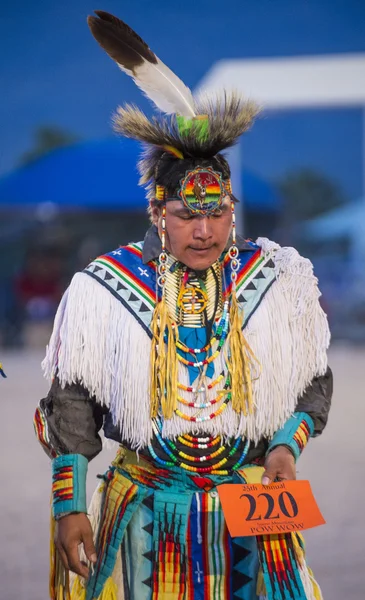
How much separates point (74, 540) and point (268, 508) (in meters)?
0.59

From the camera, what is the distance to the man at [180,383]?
3104 mm

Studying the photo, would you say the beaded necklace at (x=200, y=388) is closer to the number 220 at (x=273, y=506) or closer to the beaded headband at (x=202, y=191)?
the number 220 at (x=273, y=506)

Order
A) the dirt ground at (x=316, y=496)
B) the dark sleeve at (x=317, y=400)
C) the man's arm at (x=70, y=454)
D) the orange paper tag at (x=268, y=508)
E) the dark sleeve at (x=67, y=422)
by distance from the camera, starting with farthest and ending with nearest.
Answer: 1. the dirt ground at (x=316, y=496)
2. the dark sleeve at (x=317, y=400)
3. the dark sleeve at (x=67, y=422)
4. the man's arm at (x=70, y=454)
5. the orange paper tag at (x=268, y=508)

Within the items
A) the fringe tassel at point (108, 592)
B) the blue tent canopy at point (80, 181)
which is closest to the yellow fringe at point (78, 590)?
the fringe tassel at point (108, 592)

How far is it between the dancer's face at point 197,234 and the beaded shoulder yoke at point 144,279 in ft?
0.51

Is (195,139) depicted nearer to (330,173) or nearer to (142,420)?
(142,420)

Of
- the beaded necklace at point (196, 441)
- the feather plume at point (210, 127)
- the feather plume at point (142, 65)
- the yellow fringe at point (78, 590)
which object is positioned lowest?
the yellow fringe at point (78, 590)

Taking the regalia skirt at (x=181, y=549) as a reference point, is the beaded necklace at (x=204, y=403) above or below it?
above

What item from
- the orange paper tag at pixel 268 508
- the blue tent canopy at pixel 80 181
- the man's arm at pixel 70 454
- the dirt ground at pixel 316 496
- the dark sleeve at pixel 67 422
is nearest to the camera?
the orange paper tag at pixel 268 508

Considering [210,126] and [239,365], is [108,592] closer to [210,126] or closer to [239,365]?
[239,365]

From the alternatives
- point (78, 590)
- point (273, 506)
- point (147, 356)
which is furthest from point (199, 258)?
point (78, 590)

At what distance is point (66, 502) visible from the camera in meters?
3.06

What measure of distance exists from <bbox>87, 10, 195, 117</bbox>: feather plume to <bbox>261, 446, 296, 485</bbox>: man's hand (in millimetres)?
1107

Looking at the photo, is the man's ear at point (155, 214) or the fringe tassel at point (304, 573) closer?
the fringe tassel at point (304, 573)
